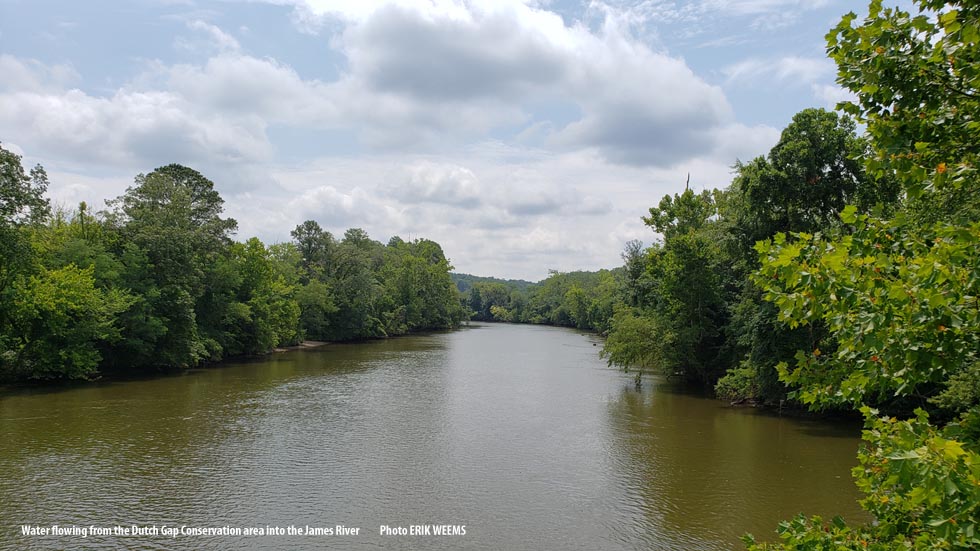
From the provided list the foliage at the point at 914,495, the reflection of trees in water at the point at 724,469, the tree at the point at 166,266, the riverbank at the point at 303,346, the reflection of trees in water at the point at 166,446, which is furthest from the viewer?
the riverbank at the point at 303,346

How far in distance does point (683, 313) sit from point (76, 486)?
2675 cm

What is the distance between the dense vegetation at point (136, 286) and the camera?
85.7 ft

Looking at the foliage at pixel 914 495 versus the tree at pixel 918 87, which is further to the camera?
the tree at pixel 918 87

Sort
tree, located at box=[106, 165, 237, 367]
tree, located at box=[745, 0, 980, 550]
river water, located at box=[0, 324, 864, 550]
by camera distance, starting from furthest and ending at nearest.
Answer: tree, located at box=[106, 165, 237, 367], river water, located at box=[0, 324, 864, 550], tree, located at box=[745, 0, 980, 550]

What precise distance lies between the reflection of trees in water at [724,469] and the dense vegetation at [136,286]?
25.6 metres

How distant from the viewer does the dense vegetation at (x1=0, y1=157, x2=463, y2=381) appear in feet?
85.7

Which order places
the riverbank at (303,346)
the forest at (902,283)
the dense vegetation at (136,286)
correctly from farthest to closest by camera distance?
the riverbank at (303,346)
the dense vegetation at (136,286)
the forest at (902,283)

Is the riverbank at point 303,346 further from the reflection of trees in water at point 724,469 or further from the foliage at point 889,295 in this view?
the foliage at point 889,295

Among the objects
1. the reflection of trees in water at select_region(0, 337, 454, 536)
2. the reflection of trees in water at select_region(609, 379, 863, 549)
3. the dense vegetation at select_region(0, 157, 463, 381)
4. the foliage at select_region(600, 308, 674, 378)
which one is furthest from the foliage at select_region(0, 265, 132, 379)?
the foliage at select_region(600, 308, 674, 378)

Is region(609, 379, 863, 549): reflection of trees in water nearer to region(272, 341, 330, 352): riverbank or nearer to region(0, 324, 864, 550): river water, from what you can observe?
region(0, 324, 864, 550): river water

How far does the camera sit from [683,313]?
30891 millimetres

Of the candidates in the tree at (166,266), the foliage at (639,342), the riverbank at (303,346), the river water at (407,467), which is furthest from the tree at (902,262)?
the riverbank at (303,346)

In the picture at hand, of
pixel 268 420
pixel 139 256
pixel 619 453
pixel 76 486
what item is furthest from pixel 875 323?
pixel 139 256

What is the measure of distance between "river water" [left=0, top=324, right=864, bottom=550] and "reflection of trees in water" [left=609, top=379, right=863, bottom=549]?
0.07m
